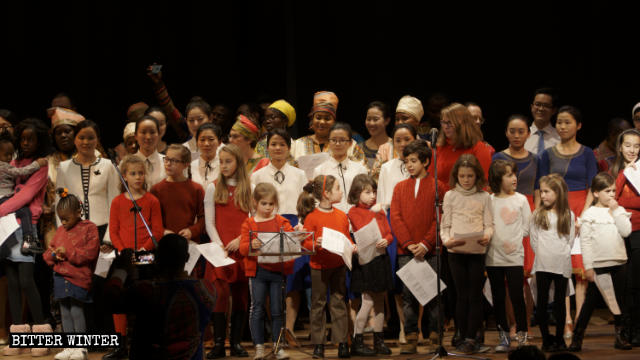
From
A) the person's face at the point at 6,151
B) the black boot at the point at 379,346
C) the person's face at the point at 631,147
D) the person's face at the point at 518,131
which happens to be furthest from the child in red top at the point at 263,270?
the person's face at the point at 631,147

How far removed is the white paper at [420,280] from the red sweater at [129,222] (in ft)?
5.72

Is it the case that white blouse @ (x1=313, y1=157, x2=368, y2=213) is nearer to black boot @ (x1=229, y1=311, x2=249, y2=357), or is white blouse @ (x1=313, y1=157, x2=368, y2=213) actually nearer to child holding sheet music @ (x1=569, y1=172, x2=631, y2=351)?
black boot @ (x1=229, y1=311, x2=249, y2=357)

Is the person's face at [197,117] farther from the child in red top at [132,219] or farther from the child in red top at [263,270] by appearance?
the child in red top at [263,270]

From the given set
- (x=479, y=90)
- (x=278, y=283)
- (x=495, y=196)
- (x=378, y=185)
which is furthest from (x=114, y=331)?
(x=479, y=90)

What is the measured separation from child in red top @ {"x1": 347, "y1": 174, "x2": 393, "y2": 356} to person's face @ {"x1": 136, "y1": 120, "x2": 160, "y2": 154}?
1.71 metres

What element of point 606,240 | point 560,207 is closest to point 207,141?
point 560,207

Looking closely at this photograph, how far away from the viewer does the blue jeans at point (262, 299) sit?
495 centimetres

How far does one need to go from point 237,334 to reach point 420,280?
136 cm

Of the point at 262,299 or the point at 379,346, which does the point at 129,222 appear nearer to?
the point at 262,299

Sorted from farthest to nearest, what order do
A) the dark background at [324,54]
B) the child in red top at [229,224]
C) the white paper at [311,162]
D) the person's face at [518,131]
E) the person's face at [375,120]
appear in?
1. the dark background at [324,54]
2. the person's face at [375,120]
3. the white paper at [311,162]
4. the person's face at [518,131]
5. the child in red top at [229,224]

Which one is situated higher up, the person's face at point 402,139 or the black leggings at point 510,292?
the person's face at point 402,139

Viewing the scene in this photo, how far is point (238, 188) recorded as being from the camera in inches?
210

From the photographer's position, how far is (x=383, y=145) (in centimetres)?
613

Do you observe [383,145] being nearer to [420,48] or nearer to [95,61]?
[420,48]
